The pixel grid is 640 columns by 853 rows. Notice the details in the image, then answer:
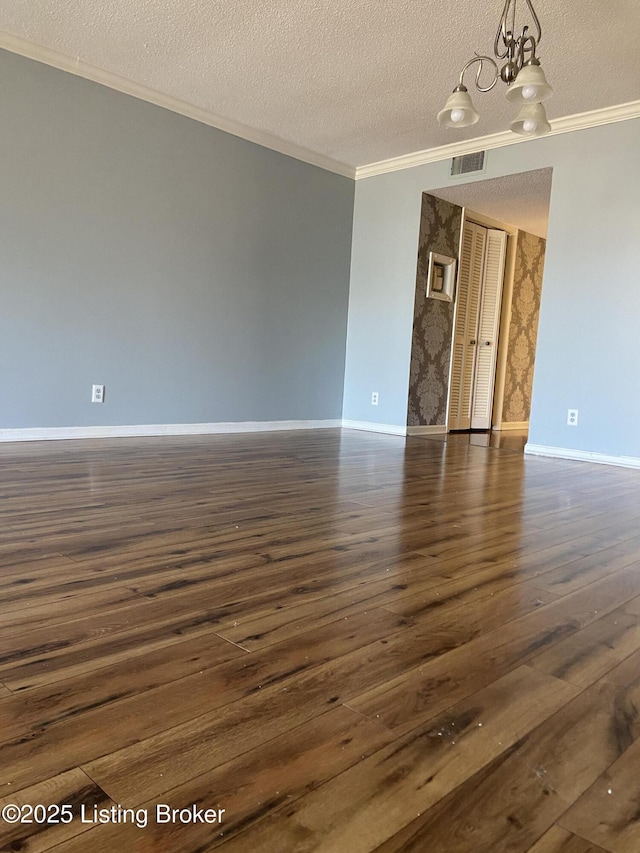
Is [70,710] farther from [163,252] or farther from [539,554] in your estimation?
[163,252]

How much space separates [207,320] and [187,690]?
3914mm

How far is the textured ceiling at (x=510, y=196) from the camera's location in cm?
475

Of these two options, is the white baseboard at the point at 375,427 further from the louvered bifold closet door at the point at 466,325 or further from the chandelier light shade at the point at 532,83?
the chandelier light shade at the point at 532,83

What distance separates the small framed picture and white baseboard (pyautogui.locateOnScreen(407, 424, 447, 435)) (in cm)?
115

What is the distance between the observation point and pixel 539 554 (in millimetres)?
1950

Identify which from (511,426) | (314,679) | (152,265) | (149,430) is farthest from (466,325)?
(314,679)

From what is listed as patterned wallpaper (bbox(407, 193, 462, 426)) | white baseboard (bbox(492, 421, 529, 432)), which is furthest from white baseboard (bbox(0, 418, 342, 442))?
white baseboard (bbox(492, 421, 529, 432))

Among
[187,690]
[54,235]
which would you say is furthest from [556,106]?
[187,690]

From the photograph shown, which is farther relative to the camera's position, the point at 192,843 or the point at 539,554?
the point at 539,554

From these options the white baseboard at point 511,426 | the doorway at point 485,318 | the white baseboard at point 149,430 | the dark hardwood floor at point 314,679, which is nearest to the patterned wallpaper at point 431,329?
the doorway at point 485,318

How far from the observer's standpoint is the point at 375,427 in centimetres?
562

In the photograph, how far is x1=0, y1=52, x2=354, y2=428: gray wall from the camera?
3.78 m

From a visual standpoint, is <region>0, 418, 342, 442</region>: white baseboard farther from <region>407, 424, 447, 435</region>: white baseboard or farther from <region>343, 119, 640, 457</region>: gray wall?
<region>343, 119, 640, 457</region>: gray wall

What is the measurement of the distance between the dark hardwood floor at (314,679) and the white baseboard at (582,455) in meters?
2.05
